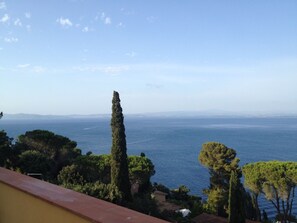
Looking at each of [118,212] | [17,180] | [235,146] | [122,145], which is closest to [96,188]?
[122,145]

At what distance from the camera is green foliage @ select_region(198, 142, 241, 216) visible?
22.7 meters

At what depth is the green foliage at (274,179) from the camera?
19469mm

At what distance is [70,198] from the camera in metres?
1.49

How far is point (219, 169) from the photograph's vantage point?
79.2ft

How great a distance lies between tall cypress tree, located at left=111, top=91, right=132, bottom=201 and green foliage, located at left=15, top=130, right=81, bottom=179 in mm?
6613

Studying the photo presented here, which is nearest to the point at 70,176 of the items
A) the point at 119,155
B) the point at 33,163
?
the point at 119,155

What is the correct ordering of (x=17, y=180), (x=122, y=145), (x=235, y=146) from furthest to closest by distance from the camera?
(x=235, y=146) < (x=122, y=145) < (x=17, y=180)

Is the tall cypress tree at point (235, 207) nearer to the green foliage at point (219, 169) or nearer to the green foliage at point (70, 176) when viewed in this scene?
the green foliage at point (219, 169)

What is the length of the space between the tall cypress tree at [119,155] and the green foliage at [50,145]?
661cm

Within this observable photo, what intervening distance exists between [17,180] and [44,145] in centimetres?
2077

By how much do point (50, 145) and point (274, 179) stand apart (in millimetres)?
14741

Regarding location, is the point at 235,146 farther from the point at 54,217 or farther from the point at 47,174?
the point at 54,217

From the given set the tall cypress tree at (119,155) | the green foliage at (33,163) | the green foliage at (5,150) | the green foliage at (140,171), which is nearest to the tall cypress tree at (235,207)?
the tall cypress tree at (119,155)

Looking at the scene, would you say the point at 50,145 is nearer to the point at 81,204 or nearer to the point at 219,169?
the point at 219,169
